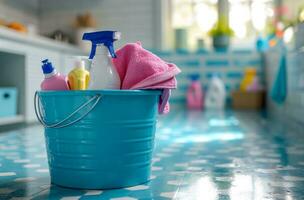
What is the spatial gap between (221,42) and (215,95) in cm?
59

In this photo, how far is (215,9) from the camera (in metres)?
4.56

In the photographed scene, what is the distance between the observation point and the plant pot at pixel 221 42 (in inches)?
170

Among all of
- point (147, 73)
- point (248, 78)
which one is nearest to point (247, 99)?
point (248, 78)

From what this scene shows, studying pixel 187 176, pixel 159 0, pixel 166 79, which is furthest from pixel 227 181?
pixel 159 0

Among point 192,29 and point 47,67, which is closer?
point 47,67

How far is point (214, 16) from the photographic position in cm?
459

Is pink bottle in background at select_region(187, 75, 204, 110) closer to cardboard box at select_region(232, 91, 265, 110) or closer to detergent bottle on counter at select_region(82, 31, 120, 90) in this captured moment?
cardboard box at select_region(232, 91, 265, 110)

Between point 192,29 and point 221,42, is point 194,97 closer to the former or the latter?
point 221,42

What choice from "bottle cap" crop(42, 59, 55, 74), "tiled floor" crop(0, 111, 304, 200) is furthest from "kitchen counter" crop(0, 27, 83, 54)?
"bottle cap" crop(42, 59, 55, 74)

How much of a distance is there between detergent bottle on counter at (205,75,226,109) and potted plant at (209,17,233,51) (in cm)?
38

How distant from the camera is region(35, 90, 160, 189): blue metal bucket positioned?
1.01 metres

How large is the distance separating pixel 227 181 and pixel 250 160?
1.16 ft

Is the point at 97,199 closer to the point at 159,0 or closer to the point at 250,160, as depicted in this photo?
the point at 250,160

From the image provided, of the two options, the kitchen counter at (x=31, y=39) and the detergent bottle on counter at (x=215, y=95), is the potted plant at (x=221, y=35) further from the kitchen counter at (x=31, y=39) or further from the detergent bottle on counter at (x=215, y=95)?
the kitchen counter at (x=31, y=39)
